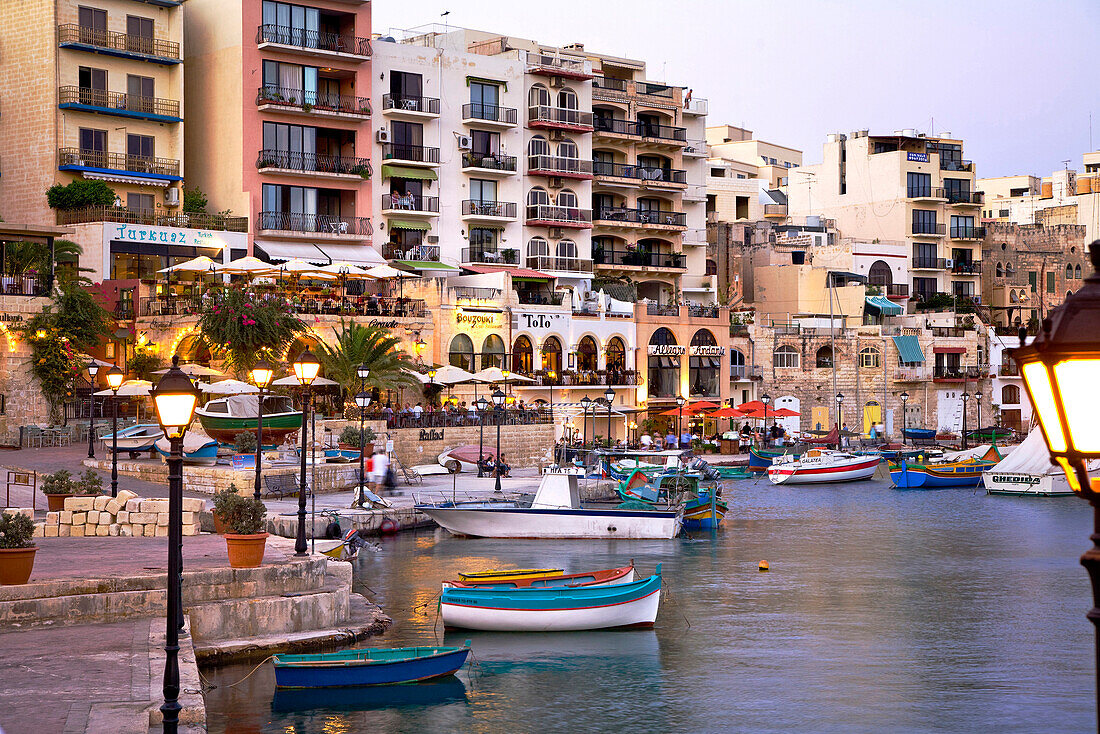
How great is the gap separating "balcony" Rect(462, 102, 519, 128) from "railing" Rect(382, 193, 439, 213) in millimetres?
4617

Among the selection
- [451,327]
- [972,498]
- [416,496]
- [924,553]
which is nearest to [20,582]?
[416,496]

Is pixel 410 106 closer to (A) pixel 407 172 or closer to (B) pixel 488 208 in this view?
(A) pixel 407 172

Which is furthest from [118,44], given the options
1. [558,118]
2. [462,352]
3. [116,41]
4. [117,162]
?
[558,118]

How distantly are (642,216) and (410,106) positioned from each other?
57.7ft

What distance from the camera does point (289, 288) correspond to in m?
47.7

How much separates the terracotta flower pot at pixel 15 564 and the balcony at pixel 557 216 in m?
47.5

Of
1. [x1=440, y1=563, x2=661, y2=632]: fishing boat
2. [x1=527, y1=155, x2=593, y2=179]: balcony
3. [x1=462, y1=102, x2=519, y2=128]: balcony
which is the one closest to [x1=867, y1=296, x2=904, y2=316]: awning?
[x1=527, y1=155, x2=593, y2=179]: balcony

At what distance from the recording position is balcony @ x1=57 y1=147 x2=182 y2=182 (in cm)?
4888

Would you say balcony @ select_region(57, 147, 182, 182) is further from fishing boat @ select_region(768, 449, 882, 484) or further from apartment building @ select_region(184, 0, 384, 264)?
fishing boat @ select_region(768, 449, 882, 484)

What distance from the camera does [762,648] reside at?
22406 mm

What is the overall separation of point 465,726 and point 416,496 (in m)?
20.8

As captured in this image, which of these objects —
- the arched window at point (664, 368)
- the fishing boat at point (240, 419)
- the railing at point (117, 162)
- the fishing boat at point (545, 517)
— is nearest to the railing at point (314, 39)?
the railing at point (117, 162)

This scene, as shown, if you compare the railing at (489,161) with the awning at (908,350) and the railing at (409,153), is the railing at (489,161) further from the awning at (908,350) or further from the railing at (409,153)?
the awning at (908,350)

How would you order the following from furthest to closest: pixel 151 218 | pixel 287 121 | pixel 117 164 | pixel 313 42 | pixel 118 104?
1. pixel 313 42
2. pixel 287 121
3. pixel 118 104
4. pixel 117 164
5. pixel 151 218
